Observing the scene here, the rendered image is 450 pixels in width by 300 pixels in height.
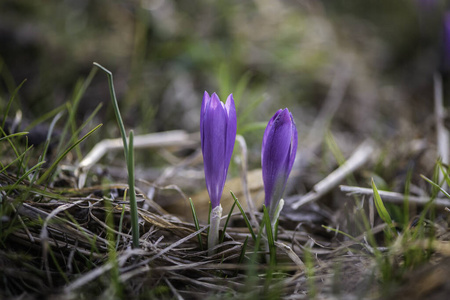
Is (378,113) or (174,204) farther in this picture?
(378,113)

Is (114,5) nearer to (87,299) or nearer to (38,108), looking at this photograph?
(38,108)

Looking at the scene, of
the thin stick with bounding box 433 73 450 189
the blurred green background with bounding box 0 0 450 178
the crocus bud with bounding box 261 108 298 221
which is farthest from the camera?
the blurred green background with bounding box 0 0 450 178

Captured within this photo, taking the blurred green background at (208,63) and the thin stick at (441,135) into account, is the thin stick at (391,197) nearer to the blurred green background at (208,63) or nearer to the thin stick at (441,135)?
the thin stick at (441,135)

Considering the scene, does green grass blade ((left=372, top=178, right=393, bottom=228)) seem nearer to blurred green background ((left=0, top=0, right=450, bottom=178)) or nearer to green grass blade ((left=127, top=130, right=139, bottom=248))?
green grass blade ((left=127, top=130, right=139, bottom=248))

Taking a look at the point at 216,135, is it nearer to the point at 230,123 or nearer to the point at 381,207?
the point at 230,123

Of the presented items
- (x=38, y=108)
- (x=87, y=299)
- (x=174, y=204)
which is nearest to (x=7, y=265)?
(x=87, y=299)

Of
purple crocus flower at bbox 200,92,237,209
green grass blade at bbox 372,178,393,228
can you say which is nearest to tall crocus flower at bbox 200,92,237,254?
purple crocus flower at bbox 200,92,237,209

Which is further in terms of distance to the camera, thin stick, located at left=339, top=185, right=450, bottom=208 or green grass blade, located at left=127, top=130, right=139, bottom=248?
thin stick, located at left=339, top=185, right=450, bottom=208
